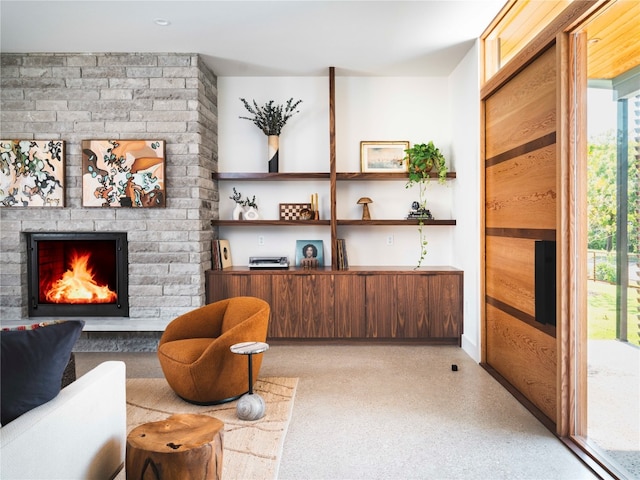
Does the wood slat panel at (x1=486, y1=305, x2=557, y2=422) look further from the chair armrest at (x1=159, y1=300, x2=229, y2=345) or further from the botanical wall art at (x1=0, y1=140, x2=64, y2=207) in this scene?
the botanical wall art at (x1=0, y1=140, x2=64, y2=207)

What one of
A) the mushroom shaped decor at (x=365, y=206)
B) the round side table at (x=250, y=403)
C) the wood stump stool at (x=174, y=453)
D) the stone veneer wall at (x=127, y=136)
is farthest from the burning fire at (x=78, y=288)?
the wood stump stool at (x=174, y=453)

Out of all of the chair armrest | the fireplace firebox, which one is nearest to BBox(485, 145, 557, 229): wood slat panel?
the chair armrest

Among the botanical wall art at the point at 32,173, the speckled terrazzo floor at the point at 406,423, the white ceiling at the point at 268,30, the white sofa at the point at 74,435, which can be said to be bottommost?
the speckled terrazzo floor at the point at 406,423

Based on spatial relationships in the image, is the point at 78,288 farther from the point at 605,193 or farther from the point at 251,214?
the point at 605,193

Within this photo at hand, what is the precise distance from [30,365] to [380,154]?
157 inches

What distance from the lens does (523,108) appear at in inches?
123

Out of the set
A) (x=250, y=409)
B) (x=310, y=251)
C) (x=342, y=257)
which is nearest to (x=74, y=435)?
(x=250, y=409)

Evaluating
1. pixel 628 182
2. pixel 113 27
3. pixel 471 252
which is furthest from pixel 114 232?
pixel 628 182

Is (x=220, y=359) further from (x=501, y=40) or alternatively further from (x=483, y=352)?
(x=501, y=40)

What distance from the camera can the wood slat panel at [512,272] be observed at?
3.03m

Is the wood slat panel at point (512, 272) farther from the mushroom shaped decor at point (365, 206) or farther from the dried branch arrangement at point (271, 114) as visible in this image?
the dried branch arrangement at point (271, 114)

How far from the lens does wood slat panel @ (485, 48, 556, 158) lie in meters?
2.75

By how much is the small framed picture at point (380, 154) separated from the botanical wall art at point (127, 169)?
2037 mm

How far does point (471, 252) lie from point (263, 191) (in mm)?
2248
